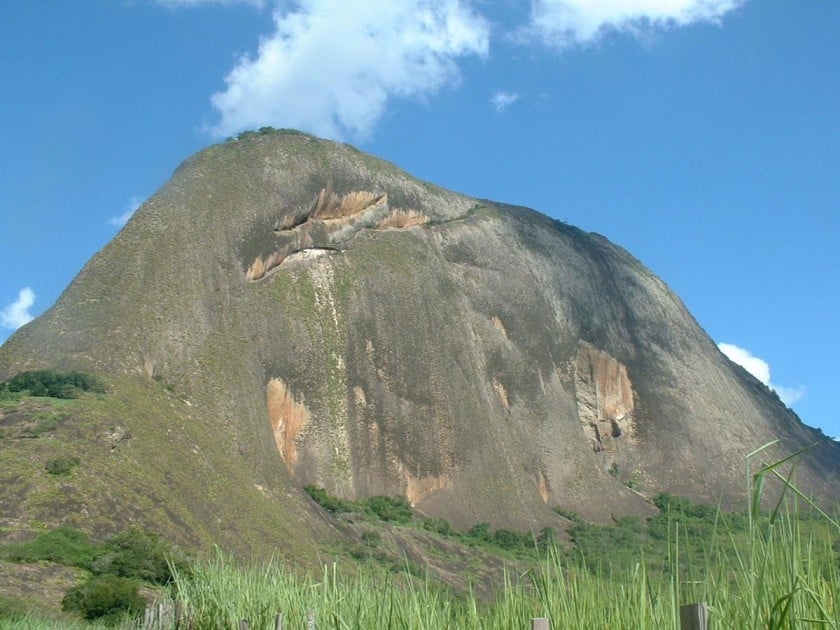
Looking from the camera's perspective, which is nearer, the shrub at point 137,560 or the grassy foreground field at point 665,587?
the grassy foreground field at point 665,587

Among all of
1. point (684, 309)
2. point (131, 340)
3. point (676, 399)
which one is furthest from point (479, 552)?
point (684, 309)

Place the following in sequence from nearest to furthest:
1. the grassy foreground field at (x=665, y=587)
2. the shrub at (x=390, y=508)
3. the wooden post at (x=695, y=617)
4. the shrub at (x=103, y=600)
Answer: the wooden post at (x=695, y=617) → the grassy foreground field at (x=665, y=587) → the shrub at (x=103, y=600) → the shrub at (x=390, y=508)

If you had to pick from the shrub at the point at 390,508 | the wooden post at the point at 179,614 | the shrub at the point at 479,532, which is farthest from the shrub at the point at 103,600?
the shrub at the point at 479,532

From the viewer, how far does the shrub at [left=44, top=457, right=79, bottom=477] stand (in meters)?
31.0

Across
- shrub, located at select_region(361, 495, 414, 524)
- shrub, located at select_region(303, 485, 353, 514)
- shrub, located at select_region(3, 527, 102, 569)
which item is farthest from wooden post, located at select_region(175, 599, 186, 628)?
shrub, located at select_region(361, 495, 414, 524)

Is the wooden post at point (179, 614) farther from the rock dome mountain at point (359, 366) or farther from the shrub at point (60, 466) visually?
the shrub at point (60, 466)

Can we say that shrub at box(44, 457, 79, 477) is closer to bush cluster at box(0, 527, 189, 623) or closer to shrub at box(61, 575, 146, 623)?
bush cluster at box(0, 527, 189, 623)

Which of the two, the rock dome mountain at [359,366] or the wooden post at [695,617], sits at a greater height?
the rock dome mountain at [359,366]

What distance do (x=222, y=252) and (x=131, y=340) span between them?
929 cm

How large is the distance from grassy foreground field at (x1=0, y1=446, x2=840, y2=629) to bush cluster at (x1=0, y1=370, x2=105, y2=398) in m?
28.7

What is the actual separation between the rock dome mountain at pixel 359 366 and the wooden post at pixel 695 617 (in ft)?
90.1

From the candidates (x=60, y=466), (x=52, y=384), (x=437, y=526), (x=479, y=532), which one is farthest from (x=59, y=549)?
(x=479, y=532)

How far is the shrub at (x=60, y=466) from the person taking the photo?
102 ft

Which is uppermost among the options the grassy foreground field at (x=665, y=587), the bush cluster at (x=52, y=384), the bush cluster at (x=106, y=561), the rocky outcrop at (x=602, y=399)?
the rocky outcrop at (x=602, y=399)
